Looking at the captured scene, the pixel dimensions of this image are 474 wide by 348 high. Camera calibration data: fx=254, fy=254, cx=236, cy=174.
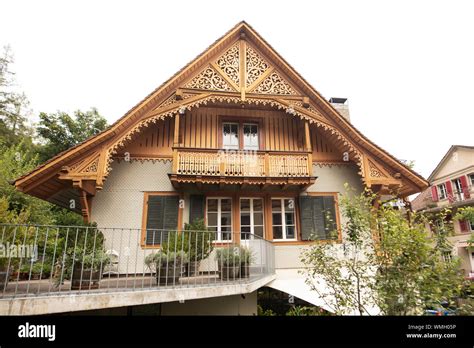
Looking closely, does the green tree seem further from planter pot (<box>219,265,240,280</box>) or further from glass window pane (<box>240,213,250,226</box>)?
planter pot (<box>219,265,240,280</box>)

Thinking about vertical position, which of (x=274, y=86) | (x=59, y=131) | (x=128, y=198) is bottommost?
(x=128, y=198)

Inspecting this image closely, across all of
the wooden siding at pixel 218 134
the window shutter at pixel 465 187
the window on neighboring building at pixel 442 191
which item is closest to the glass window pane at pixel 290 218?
the wooden siding at pixel 218 134

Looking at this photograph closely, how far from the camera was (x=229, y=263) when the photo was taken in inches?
271

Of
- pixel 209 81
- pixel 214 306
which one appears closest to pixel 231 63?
pixel 209 81

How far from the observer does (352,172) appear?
11.0 metres

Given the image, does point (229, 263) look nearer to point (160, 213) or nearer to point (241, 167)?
point (241, 167)

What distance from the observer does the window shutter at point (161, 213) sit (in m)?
9.45

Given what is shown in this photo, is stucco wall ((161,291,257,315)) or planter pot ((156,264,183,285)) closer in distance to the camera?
planter pot ((156,264,183,285))

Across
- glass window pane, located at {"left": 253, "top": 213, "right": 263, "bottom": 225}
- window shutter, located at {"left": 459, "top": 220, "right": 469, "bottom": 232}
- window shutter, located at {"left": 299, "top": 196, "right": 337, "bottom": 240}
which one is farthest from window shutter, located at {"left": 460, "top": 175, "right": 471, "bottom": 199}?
glass window pane, located at {"left": 253, "top": 213, "right": 263, "bottom": 225}

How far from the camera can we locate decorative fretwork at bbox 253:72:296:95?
10.2m

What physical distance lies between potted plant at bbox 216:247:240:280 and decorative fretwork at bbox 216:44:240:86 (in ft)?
21.4

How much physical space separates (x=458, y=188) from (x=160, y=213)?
28.1 metres

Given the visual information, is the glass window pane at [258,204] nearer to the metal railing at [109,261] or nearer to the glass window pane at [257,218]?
the glass window pane at [257,218]

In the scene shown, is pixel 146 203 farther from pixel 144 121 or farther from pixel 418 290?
pixel 418 290
